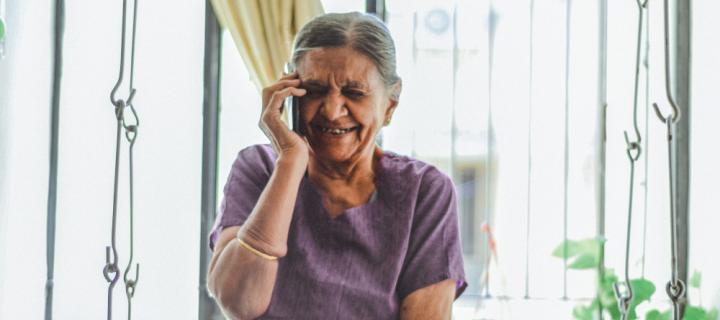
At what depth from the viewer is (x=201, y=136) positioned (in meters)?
1.57

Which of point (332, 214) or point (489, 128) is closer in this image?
point (332, 214)

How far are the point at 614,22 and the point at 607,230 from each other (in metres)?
0.65

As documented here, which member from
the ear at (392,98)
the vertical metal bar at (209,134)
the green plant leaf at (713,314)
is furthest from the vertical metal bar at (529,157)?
the ear at (392,98)

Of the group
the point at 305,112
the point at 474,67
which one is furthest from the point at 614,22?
the point at 305,112

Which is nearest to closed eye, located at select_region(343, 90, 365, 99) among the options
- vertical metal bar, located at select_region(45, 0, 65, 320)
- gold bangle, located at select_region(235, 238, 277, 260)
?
gold bangle, located at select_region(235, 238, 277, 260)

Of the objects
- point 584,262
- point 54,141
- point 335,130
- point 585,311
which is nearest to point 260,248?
point 335,130

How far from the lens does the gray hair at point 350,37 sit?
1184 millimetres

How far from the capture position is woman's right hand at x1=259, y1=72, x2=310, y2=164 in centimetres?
115

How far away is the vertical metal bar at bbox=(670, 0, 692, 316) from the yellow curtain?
1260 millimetres

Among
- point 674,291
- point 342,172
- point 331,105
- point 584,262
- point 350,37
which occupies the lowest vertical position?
point 584,262

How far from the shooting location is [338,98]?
1.17 metres

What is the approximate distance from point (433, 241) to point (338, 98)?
0.88ft

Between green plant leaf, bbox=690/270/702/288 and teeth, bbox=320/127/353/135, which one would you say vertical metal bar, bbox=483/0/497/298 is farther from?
teeth, bbox=320/127/353/135

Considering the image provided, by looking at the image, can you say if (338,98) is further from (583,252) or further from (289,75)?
(583,252)
